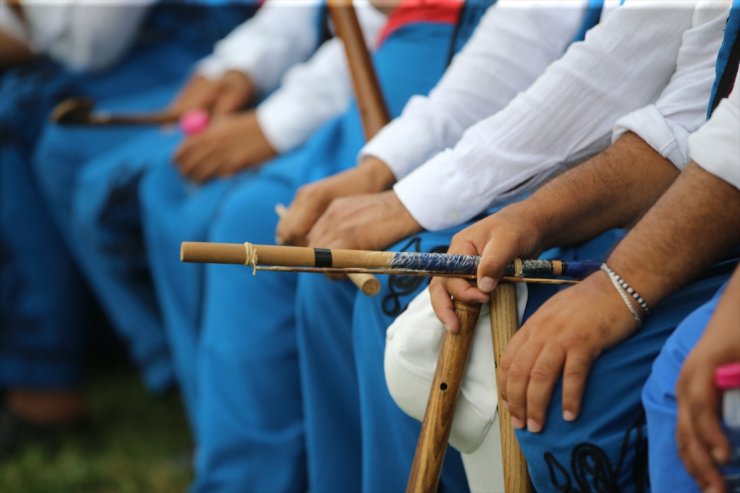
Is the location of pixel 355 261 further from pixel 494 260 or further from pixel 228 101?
pixel 228 101

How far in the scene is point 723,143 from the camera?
0.90 meters

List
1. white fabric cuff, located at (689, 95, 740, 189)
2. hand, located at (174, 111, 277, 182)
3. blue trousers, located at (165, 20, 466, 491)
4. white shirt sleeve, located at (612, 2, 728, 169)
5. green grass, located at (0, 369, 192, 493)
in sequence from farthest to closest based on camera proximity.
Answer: green grass, located at (0, 369, 192, 493), hand, located at (174, 111, 277, 182), blue trousers, located at (165, 20, 466, 491), white shirt sleeve, located at (612, 2, 728, 169), white fabric cuff, located at (689, 95, 740, 189)

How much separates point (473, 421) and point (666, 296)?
0.80ft

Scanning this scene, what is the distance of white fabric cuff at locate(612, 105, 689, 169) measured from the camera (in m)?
1.09

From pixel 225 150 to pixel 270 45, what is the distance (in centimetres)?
46

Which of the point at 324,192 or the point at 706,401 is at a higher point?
the point at 706,401

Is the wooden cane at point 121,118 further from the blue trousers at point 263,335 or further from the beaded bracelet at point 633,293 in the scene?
the beaded bracelet at point 633,293

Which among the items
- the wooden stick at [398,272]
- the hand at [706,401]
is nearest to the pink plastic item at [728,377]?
the hand at [706,401]

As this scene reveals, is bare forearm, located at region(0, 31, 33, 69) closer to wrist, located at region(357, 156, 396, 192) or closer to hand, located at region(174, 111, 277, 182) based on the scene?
hand, located at region(174, 111, 277, 182)

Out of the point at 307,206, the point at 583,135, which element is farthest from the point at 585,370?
the point at 307,206

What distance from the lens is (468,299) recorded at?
101 centimetres

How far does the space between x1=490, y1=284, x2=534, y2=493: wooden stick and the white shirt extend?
67.6 inches

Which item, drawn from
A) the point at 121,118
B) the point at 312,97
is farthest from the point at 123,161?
the point at 312,97

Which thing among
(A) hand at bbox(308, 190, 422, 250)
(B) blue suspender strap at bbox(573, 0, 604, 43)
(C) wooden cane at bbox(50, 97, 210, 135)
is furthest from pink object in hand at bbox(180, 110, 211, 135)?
(B) blue suspender strap at bbox(573, 0, 604, 43)
